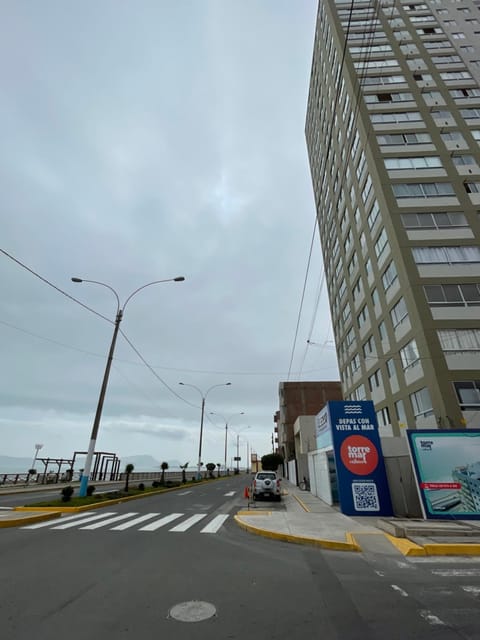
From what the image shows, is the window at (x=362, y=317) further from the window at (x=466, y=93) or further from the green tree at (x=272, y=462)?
the green tree at (x=272, y=462)

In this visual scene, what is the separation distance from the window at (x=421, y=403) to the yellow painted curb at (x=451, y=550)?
45.5 feet

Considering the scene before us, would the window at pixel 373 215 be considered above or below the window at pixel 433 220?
above

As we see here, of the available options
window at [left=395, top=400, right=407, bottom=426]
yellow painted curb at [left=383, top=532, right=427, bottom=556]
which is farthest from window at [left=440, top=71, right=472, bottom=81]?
yellow painted curb at [left=383, top=532, right=427, bottom=556]

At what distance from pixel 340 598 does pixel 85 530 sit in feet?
26.5

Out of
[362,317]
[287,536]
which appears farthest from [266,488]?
[362,317]

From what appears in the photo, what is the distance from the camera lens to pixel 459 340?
19.9 metres

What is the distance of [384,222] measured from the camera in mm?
25188

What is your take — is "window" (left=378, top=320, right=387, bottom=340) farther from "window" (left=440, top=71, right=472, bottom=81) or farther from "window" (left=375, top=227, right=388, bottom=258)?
"window" (left=440, top=71, right=472, bottom=81)

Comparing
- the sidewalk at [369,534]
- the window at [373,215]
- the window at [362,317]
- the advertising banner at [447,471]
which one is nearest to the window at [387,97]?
the window at [373,215]

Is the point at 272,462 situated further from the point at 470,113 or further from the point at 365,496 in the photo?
the point at 470,113

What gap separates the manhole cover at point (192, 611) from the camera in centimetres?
386

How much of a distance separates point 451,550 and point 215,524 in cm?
693

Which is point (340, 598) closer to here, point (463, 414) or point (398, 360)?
point (463, 414)

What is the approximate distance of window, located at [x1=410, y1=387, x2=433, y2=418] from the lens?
773 inches
